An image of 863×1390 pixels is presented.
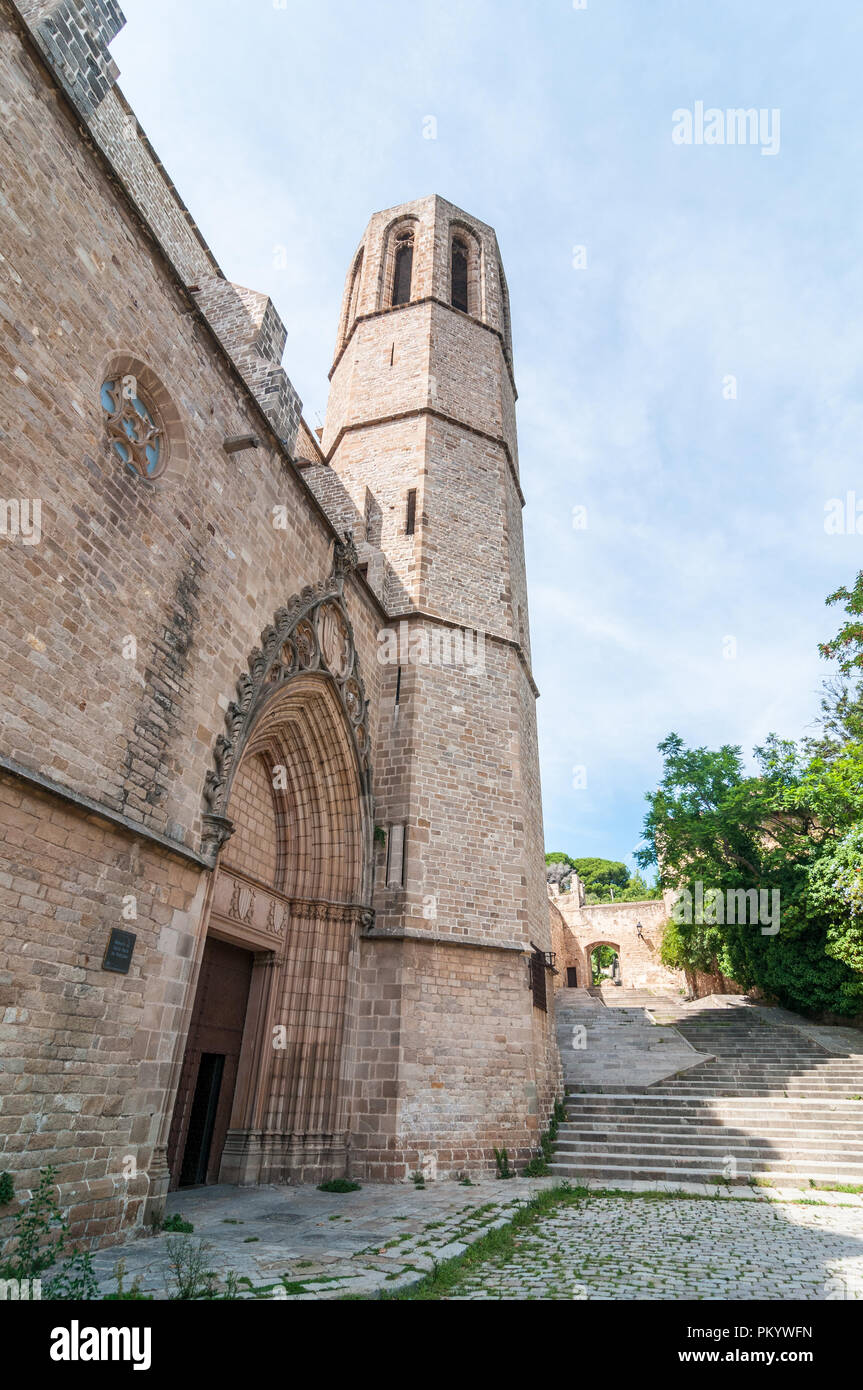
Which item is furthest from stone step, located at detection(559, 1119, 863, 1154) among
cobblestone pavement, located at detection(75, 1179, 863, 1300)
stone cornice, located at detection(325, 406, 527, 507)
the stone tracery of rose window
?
stone cornice, located at detection(325, 406, 527, 507)

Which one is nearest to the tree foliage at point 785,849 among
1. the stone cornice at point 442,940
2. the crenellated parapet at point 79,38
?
the stone cornice at point 442,940

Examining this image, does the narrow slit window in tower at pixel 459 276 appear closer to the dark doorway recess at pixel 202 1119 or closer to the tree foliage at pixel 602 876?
the dark doorway recess at pixel 202 1119

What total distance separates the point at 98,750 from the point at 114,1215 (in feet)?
10.5

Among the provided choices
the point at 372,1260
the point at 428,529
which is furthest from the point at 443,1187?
the point at 428,529

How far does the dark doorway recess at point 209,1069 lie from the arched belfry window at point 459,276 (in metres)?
15.3

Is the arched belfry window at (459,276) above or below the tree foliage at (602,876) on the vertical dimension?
above

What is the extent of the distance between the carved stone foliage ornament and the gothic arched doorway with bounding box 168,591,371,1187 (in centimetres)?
2

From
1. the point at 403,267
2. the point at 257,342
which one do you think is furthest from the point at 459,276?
the point at 257,342

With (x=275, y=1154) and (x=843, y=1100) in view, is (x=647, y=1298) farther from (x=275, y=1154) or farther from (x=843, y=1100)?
(x=843, y=1100)

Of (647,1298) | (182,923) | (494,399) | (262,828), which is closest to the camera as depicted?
(647,1298)

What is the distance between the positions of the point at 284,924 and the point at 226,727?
314 centimetres

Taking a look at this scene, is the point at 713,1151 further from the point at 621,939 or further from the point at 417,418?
the point at 621,939

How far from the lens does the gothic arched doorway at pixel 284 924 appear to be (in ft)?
25.7

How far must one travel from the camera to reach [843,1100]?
39.9 feet
